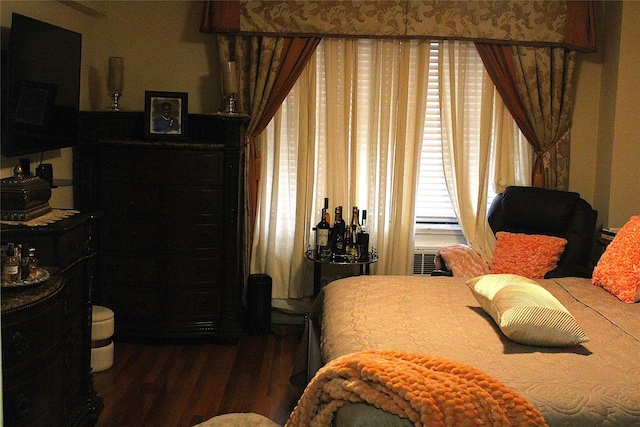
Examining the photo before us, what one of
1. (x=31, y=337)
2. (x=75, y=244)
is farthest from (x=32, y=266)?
(x=75, y=244)

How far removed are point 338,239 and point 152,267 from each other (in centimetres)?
125

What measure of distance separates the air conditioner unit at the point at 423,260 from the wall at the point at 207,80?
1.15 m

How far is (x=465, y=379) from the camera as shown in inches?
88.2

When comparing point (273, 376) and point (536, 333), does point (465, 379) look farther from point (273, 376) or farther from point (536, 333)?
point (273, 376)

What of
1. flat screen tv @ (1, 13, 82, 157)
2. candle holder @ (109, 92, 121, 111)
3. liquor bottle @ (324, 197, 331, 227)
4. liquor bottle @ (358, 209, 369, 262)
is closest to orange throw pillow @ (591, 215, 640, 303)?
liquor bottle @ (358, 209, 369, 262)

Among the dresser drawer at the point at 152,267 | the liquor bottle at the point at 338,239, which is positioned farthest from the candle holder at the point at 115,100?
the liquor bottle at the point at 338,239

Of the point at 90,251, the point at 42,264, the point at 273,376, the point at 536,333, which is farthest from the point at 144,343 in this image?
the point at 536,333

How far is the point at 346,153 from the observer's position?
530cm

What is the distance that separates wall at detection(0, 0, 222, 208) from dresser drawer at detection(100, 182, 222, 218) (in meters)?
0.77

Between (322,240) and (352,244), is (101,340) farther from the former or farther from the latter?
(352,244)

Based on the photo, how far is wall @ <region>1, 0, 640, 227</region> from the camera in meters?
5.04

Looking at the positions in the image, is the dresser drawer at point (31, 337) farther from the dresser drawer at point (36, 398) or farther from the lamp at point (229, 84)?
the lamp at point (229, 84)

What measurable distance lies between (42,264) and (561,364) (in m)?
2.03

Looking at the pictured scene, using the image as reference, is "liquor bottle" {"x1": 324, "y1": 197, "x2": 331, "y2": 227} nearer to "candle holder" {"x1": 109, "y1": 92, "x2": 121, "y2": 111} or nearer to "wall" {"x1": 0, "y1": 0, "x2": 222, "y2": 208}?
"wall" {"x1": 0, "y1": 0, "x2": 222, "y2": 208}
